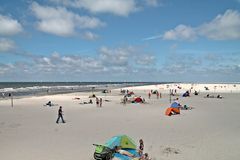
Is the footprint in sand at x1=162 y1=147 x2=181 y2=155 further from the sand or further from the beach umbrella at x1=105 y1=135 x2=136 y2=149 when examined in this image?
the beach umbrella at x1=105 y1=135 x2=136 y2=149

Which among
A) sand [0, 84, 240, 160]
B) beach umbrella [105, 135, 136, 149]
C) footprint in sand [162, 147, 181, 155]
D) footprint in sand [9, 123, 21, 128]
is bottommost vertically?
footprint in sand [162, 147, 181, 155]

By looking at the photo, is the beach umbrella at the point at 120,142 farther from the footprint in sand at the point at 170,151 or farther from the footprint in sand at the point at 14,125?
the footprint in sand at the point at 14,125

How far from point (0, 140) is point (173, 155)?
11200 millimetres

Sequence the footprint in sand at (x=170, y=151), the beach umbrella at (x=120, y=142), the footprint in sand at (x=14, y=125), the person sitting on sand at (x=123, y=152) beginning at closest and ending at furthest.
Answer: the person sitting on sand at (x=123, y=152) < the beach umbrella at (x=120, y=142) < the footprint in sand at (x=170, y=151) < the footprint in sand at (x=14, y=125)

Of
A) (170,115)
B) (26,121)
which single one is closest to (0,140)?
(26,121)

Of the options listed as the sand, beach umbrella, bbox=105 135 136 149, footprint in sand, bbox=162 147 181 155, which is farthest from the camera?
footprint in sand, bbox=162 147 181 155

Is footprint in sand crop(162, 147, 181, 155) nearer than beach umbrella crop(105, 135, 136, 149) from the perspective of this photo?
No

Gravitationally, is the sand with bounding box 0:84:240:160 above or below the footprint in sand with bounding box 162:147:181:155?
above

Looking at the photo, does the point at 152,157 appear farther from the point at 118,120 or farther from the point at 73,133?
the point at 118,120

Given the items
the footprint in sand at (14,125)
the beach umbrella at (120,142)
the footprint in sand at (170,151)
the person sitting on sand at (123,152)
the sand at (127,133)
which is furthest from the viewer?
the footprint in sand at (14,125)

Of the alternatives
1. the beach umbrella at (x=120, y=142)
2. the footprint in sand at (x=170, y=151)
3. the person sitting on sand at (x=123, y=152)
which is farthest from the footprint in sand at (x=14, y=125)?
the footprint in sand at (x=170, y=151)

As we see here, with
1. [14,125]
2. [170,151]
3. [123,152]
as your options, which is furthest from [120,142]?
[14,125]

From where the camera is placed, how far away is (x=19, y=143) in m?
17.5

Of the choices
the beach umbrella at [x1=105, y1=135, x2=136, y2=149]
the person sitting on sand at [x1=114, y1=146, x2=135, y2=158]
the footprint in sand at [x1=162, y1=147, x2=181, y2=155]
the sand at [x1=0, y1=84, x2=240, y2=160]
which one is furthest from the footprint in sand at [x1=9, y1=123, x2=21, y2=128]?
the footprint in sand at [x1=162, y1=147, x2=181, y2=155]
